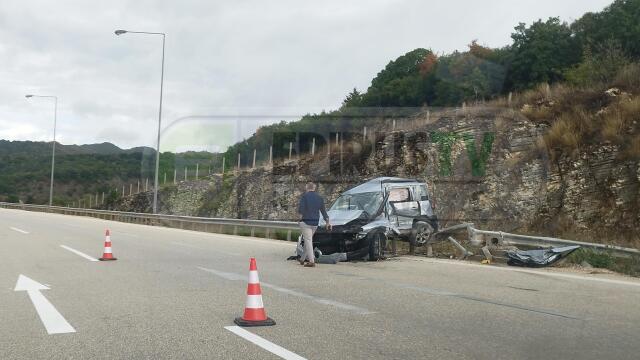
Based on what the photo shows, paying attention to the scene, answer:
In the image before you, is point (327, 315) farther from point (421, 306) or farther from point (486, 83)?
point (486, 83)

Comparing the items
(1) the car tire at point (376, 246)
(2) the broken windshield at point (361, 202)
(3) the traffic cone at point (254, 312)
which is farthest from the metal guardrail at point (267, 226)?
(3) the traffic cone at point (254, 312)

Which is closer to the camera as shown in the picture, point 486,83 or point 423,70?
point 486,83

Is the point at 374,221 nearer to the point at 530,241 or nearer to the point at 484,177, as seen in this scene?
the point at 530,241

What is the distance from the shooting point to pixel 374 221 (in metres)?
14.8

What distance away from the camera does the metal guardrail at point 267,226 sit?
13.3 meters

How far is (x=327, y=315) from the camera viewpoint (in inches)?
293

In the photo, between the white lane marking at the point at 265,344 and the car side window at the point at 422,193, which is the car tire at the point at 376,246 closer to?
the car side window at the point at 422,193

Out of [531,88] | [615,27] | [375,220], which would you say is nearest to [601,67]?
[531,88]

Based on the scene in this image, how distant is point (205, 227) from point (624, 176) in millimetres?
19588

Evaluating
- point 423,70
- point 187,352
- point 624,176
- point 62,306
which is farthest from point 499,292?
point 423,70

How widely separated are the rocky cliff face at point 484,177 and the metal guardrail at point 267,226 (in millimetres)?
2661

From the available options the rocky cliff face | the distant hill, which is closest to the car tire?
the rocky cliff face

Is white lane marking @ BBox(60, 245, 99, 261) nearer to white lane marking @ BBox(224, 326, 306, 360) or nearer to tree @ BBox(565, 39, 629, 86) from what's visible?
white lane marking @ BBox(224, 326, 306, 360)

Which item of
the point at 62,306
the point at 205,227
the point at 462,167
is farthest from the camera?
the point at 205,227
